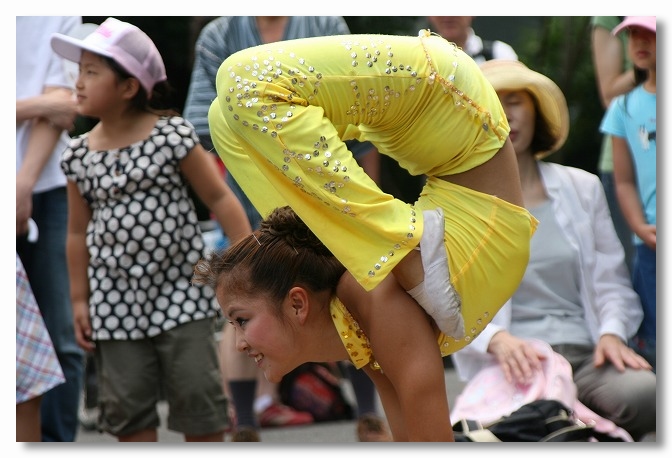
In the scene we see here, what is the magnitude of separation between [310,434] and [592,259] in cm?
104

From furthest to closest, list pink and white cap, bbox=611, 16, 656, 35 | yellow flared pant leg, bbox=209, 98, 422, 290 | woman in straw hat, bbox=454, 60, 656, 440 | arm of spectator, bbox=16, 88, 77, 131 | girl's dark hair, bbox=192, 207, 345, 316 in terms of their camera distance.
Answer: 1. arm of spectator, bbox=16, 88, 77, 131
2. pink and white cap, bbox=611, 16, 656, 35
3. woman in straw hat, bbox=454, 60, 656, 440
4. girl's dark hair, bbox=192, 207, 345, 316
5. yellow flared pant leg, bbox=209, 98, 422, 290

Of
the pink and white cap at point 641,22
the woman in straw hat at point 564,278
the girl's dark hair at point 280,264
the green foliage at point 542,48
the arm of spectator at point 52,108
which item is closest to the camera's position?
the girl's dark hair at point 280,264

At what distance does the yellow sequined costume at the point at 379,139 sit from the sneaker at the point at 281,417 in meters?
1.51

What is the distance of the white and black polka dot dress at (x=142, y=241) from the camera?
8.98 ft

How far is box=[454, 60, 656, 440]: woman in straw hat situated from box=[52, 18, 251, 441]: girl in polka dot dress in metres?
0.68

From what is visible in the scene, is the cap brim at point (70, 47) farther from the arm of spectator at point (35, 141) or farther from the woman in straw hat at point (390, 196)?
the woman in straw hat at point (390, 196)

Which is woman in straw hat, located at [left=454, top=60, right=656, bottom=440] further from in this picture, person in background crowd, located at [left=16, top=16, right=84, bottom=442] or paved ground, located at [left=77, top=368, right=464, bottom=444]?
person in background crowd, located at [left=16, top=16, right=84, bottom=442]

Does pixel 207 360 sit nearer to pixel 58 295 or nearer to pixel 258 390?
pixel 58 295

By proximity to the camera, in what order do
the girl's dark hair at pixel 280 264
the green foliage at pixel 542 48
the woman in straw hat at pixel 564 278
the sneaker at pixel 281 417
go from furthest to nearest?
the sneaker at pixel 281 417
the green foliage at pixel 542 48
the woman in straw hat at pixel 564 278
the girl's dark hair at pixel 280 264

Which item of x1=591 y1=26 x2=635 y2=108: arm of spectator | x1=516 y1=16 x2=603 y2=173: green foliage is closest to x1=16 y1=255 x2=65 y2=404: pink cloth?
x1=516 y1=16 x2=603 y2=173: green foliage

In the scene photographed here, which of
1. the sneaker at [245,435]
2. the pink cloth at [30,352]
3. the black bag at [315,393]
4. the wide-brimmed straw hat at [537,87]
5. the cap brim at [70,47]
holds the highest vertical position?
the wide-brimmed straw hat at [537,87]

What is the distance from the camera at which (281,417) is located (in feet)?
11.6

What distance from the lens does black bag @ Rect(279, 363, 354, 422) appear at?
358 cm

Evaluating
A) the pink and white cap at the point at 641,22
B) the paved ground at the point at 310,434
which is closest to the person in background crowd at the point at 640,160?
the pink and white cap at the point at 641,22
